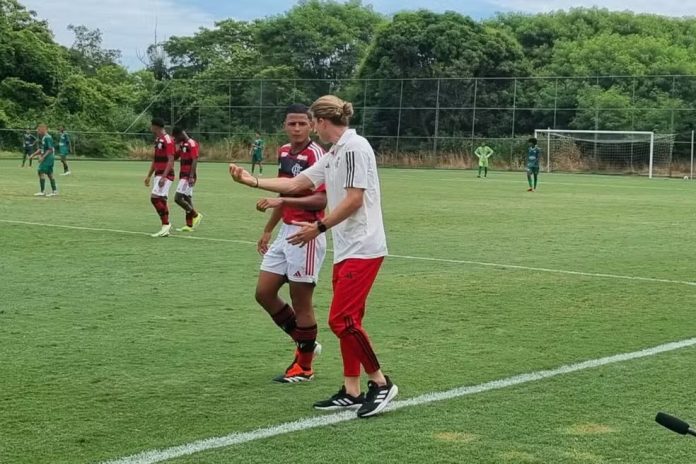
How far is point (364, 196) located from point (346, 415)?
1307mm

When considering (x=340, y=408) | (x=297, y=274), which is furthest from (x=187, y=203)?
(x=340, y=408)

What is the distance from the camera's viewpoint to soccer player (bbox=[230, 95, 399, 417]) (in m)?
6.00

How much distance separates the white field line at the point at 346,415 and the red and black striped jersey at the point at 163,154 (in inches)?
419

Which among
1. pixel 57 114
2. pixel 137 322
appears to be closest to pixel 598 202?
pixel 137 322

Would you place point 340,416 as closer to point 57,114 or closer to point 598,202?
point 598,202

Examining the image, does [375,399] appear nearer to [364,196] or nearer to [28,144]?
[364,196]

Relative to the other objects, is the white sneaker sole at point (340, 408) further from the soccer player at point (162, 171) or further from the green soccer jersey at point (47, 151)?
the green soccer jersey at point (47, 151)

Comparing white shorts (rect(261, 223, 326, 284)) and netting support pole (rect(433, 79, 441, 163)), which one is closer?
white shorts (rect(261, 223, 326, 284))

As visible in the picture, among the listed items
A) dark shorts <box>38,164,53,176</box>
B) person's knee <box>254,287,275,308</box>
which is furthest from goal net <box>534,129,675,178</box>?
person's knee <box>254,287,275,308</box>

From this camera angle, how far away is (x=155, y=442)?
17.8 ft

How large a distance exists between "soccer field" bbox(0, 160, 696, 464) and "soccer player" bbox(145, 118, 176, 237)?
0.46m

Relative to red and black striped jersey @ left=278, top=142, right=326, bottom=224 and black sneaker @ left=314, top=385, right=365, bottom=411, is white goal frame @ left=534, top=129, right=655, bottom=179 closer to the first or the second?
red and black striped jersey @ left=278, top=142, right=326, bottom=224

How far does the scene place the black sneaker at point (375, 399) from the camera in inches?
239

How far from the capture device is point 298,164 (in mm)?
7516
